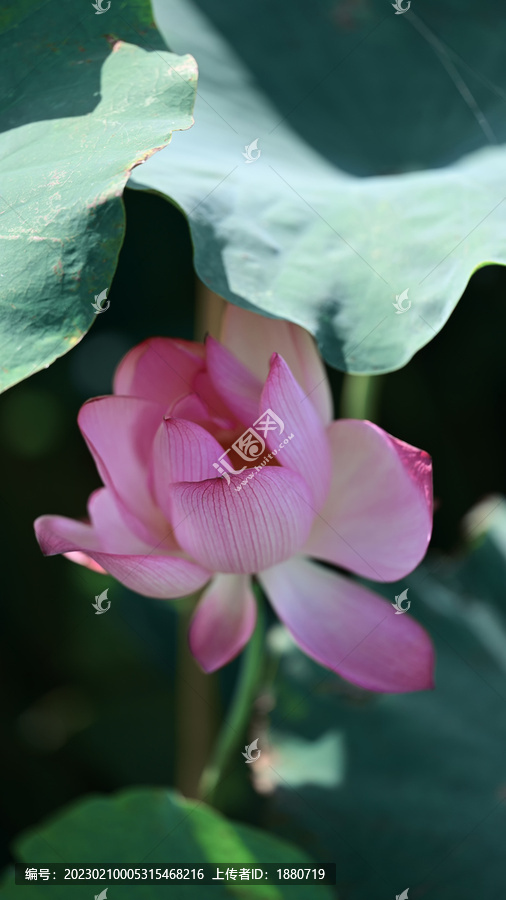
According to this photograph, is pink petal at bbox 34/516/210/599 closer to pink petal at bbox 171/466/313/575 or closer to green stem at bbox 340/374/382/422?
pink petal at bbox 171/466/313/575

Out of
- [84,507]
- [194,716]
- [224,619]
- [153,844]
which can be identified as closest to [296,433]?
[224,619]

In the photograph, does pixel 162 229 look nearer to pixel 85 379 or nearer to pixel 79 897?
pixel 85 379

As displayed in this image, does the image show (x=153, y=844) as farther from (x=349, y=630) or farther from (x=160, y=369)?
(x=160, y=369)

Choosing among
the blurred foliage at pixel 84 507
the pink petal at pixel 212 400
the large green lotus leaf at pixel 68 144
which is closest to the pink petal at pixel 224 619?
the pink petal at pixel 212 400

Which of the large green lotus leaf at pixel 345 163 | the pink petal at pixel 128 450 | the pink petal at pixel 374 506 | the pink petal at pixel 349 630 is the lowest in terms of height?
the pink petal at pixel 349 630

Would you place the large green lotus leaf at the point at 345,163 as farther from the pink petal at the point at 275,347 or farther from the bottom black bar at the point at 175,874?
the bottom black bar at the point at 175,874

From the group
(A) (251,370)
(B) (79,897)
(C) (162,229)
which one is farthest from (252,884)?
(C) (162,229)

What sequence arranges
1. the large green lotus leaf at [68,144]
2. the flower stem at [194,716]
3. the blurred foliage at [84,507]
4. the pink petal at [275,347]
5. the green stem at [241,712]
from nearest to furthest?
the large green lotus leaf at [68,144] < the pink petal at [275,347] < the green stem at [241,712] < the flower stem at [194,716] < the blurred foliage at [84,507]
